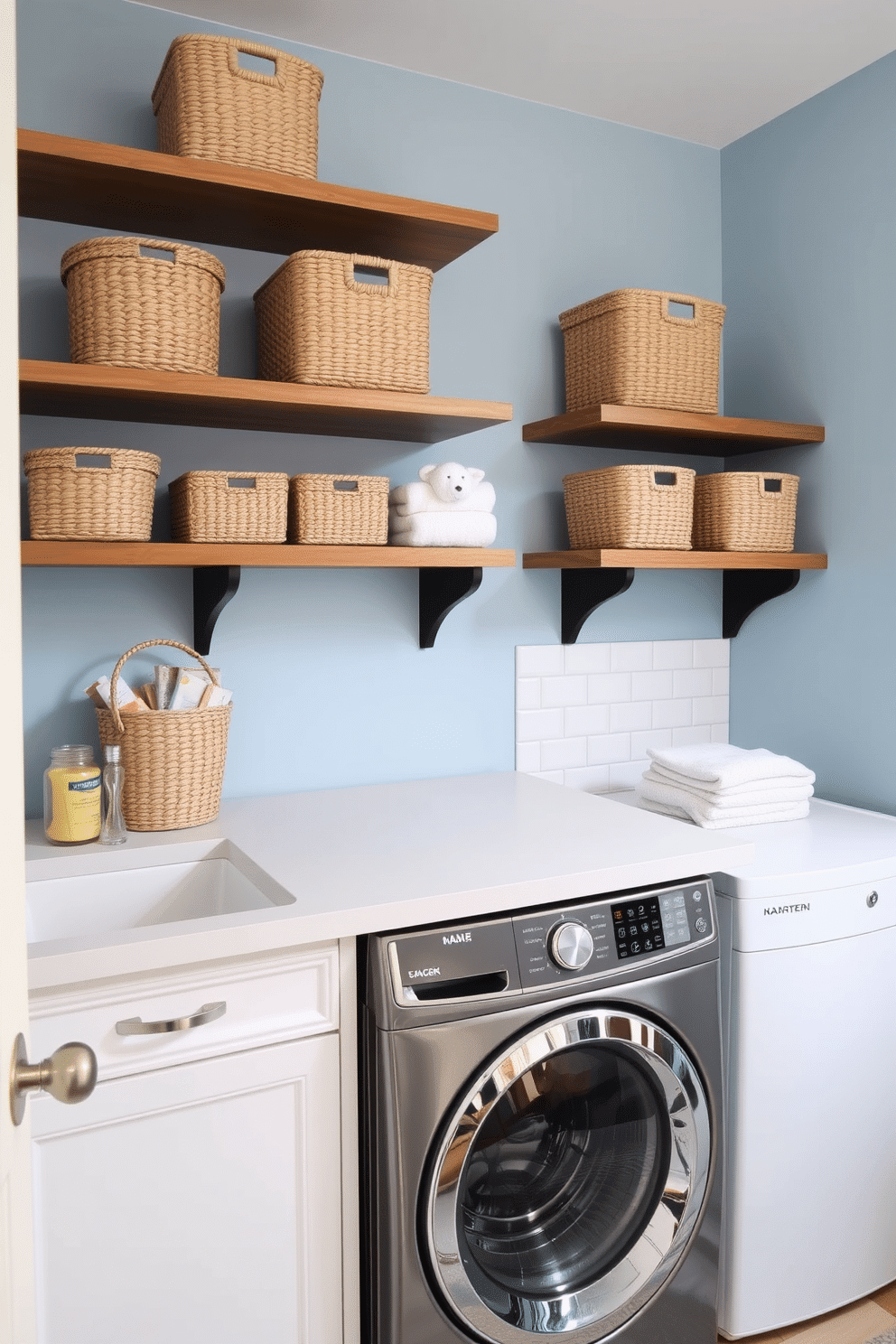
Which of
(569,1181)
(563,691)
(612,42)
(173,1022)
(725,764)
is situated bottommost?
(569,1181)

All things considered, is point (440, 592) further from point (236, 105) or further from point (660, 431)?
point (236, 105)

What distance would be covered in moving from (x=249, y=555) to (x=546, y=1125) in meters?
1.07

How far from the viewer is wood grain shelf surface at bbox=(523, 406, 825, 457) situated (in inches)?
85.7

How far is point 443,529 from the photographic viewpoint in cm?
199

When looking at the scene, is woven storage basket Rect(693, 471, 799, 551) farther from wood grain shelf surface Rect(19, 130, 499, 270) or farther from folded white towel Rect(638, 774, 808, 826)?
wood grain shelf surface Rect(19, 130, 499, 270)

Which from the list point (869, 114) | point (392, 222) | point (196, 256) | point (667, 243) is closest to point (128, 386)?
point (196, 256)

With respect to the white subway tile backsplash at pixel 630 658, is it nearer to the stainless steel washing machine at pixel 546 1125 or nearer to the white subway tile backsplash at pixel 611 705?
the white subway tile backsplash at pixel 611 705

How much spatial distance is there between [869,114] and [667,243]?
526 millimetres

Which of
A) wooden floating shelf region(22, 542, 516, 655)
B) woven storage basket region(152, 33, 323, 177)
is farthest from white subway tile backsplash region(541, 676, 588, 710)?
woven storage basket region(152, 33, 323, 177)

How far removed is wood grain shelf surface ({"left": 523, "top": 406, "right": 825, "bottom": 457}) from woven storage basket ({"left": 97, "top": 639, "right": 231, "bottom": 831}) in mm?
970

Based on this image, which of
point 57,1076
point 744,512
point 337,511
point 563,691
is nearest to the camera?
point 57,1076

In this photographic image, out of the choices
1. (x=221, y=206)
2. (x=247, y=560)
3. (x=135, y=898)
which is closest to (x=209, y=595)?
(x=247, y=560)

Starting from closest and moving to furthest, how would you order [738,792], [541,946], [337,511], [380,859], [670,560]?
[541,946], [380,859], [337,511], [738,792], [670,560]

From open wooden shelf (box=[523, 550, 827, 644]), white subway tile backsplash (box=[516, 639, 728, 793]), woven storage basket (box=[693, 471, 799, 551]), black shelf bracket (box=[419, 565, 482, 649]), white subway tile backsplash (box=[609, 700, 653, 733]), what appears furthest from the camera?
white subway tile backsplash (box=[609, 700, 653, 733])
